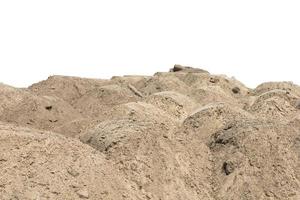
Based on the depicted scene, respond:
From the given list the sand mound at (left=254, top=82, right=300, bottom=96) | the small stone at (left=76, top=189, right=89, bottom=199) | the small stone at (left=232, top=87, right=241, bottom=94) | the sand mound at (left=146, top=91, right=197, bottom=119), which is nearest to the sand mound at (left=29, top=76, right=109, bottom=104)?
the small stone at (left=232, top=87, right=241, bottom=94)

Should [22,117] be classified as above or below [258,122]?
below

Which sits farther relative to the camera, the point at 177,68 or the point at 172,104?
the point at 177,68

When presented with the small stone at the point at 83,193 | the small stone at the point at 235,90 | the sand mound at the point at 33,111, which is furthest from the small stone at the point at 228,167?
the small stone at the point at 235,90

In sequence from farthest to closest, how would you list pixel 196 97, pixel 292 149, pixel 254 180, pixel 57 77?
pixel 57 77, pixel 196 97, pixel 292 149, pixel 254 180

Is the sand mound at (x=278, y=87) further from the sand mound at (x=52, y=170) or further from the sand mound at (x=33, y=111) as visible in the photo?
the sand mound at (x=52, y=170)

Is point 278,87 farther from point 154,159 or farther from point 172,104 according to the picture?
point 154,159

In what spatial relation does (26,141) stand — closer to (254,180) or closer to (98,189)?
(98,189)

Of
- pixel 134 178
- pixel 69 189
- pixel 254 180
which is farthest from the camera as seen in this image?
pixel 254 180

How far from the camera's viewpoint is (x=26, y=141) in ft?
36.3

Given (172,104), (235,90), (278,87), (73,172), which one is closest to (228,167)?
(73,172)

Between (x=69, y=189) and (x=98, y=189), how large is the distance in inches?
25.2

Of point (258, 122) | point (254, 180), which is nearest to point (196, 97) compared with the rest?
point (258, 122)

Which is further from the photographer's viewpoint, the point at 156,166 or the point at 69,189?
the point at 156,166

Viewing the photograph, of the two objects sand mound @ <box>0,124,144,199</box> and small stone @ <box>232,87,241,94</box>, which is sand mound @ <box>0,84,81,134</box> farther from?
small stone @ <box>232,87,241,94</box>
